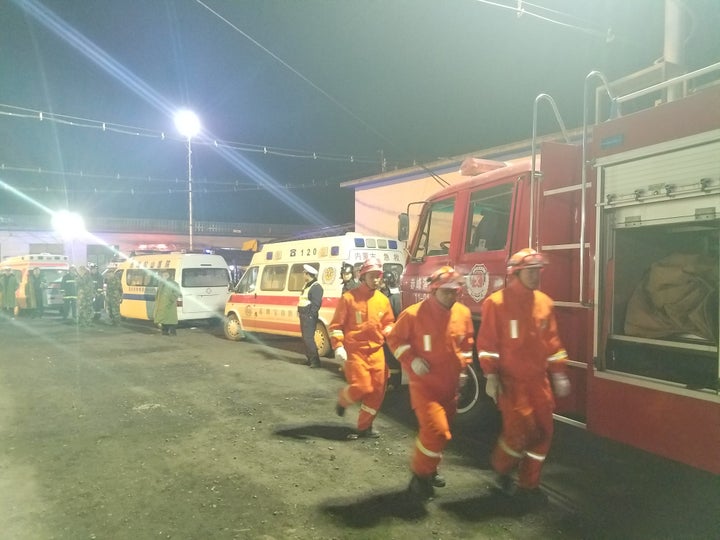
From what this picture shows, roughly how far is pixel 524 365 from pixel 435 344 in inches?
25.1

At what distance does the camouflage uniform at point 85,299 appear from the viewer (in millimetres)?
15711

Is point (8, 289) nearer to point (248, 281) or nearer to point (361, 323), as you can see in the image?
point (248, 281)

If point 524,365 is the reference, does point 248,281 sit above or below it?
above

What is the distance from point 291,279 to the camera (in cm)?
1070

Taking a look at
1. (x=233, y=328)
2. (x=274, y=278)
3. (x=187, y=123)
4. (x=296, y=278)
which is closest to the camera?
(x=296, y=278)

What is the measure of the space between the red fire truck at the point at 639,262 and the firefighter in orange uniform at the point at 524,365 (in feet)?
1.34

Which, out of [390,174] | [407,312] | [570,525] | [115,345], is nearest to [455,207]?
[407,312]

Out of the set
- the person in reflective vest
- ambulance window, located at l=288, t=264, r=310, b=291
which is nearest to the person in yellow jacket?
the person in reflective vest

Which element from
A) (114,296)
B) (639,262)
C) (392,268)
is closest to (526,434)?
(639,262)

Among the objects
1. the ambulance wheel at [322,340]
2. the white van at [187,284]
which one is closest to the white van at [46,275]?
the white van at [187,284]

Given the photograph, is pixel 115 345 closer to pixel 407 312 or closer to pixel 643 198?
pixel 407 312

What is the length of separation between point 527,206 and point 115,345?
411 inches

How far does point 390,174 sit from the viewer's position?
54.0 ft

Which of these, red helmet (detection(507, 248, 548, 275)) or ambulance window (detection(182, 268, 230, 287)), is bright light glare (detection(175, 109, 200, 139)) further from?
red helmet (detection(507, 248, 548, 275))
